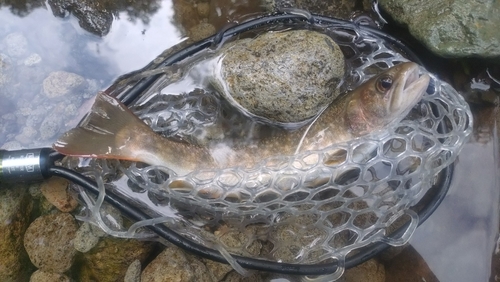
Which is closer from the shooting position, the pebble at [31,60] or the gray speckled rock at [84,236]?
the gray speckled rock at [84,236]

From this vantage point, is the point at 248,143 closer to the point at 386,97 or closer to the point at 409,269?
the point at 386,97

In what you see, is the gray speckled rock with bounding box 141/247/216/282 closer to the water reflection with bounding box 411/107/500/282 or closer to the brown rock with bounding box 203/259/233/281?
the brown rock with bounding box 203/259/233/281

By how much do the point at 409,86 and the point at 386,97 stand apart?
0.37 feet

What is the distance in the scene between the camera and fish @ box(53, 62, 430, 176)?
6.64 feet

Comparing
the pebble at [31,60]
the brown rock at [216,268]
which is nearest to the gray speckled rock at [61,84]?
the pebble at [31,60]

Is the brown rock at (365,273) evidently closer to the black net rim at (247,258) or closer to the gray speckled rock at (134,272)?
the black net rim at (247,258)

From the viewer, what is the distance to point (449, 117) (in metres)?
2.15

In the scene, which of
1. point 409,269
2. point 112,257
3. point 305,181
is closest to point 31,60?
point 112,257

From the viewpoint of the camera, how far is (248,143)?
2236mm

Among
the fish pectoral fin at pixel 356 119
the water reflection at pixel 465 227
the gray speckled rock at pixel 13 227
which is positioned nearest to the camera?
the fish pectoral fin at pixel 356 119

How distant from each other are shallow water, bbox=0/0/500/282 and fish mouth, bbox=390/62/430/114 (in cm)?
62

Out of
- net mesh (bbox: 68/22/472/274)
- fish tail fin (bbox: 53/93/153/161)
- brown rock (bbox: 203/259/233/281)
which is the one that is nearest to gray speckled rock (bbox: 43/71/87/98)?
net mesh (bbox: 68/22/472/274)

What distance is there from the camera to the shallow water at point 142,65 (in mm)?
2396

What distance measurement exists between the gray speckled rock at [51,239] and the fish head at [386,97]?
1535 millimetres
